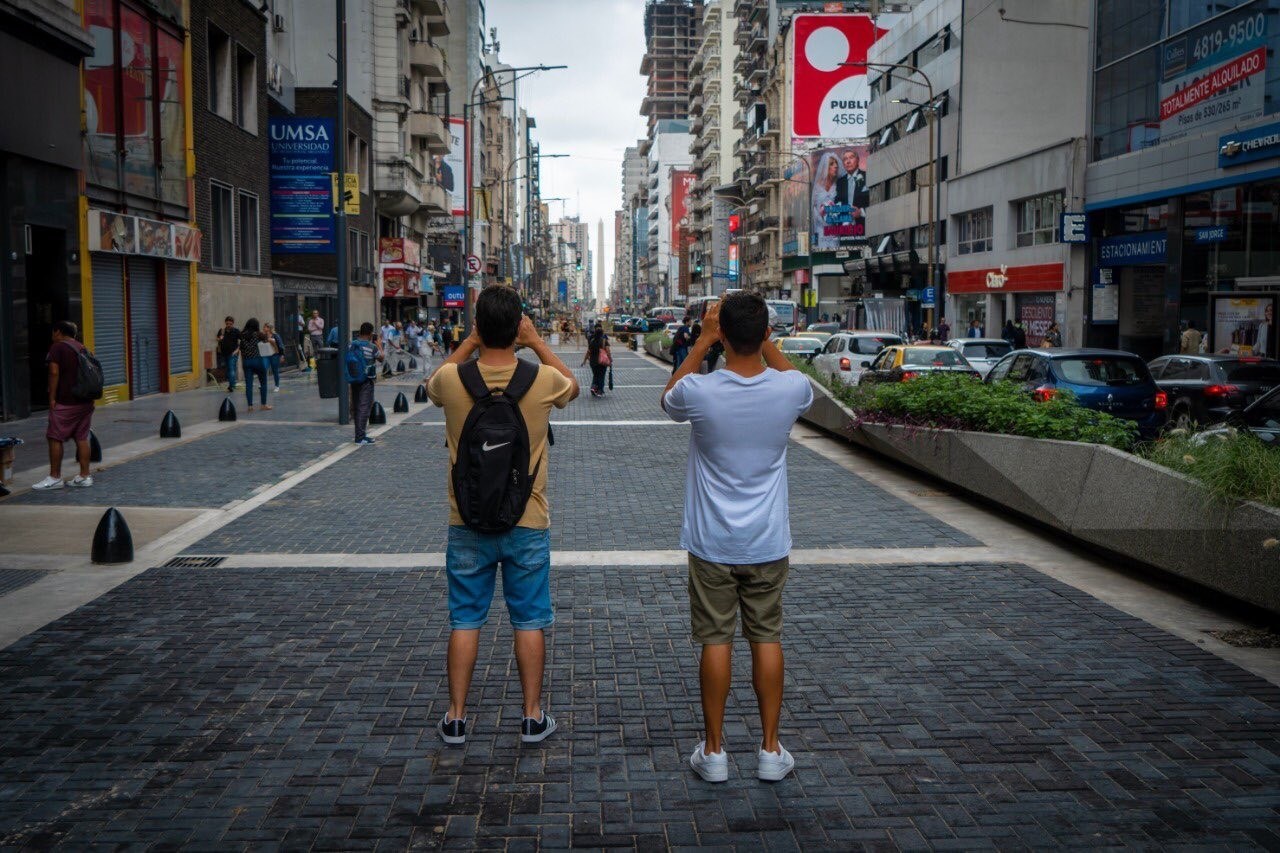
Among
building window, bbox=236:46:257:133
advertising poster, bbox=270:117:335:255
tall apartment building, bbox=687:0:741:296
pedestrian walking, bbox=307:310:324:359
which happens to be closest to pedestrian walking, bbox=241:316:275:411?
building window, bbox=236:46:257:133

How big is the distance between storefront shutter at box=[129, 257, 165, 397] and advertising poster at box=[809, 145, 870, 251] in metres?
56.4

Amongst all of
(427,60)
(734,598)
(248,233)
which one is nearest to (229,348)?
(248,233)

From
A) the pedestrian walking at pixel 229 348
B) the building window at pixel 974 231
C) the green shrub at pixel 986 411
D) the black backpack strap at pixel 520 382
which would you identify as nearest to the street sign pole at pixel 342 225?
the pedestrian walking at pixel 229 348

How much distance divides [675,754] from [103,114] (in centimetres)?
2174

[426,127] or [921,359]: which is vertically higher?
[426,127]

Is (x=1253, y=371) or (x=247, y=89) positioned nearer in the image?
(x=1253, y=371)

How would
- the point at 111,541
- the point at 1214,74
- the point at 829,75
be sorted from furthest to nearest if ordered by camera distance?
the point at 829,75 < the point at 1214,74 < the point at 111,541

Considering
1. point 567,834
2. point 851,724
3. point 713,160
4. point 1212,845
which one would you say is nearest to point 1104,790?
point 1212,845

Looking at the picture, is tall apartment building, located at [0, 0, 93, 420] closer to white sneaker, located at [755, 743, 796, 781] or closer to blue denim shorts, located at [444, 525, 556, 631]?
blue denim shorts, located at [444, 525, 556, 631]

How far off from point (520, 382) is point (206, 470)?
10296mm

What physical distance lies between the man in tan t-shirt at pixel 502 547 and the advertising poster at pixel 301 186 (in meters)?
30.4

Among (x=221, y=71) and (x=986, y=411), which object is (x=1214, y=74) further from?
(x=221, y=71)

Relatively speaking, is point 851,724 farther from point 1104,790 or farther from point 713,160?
point 713,160

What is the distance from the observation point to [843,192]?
254ft
